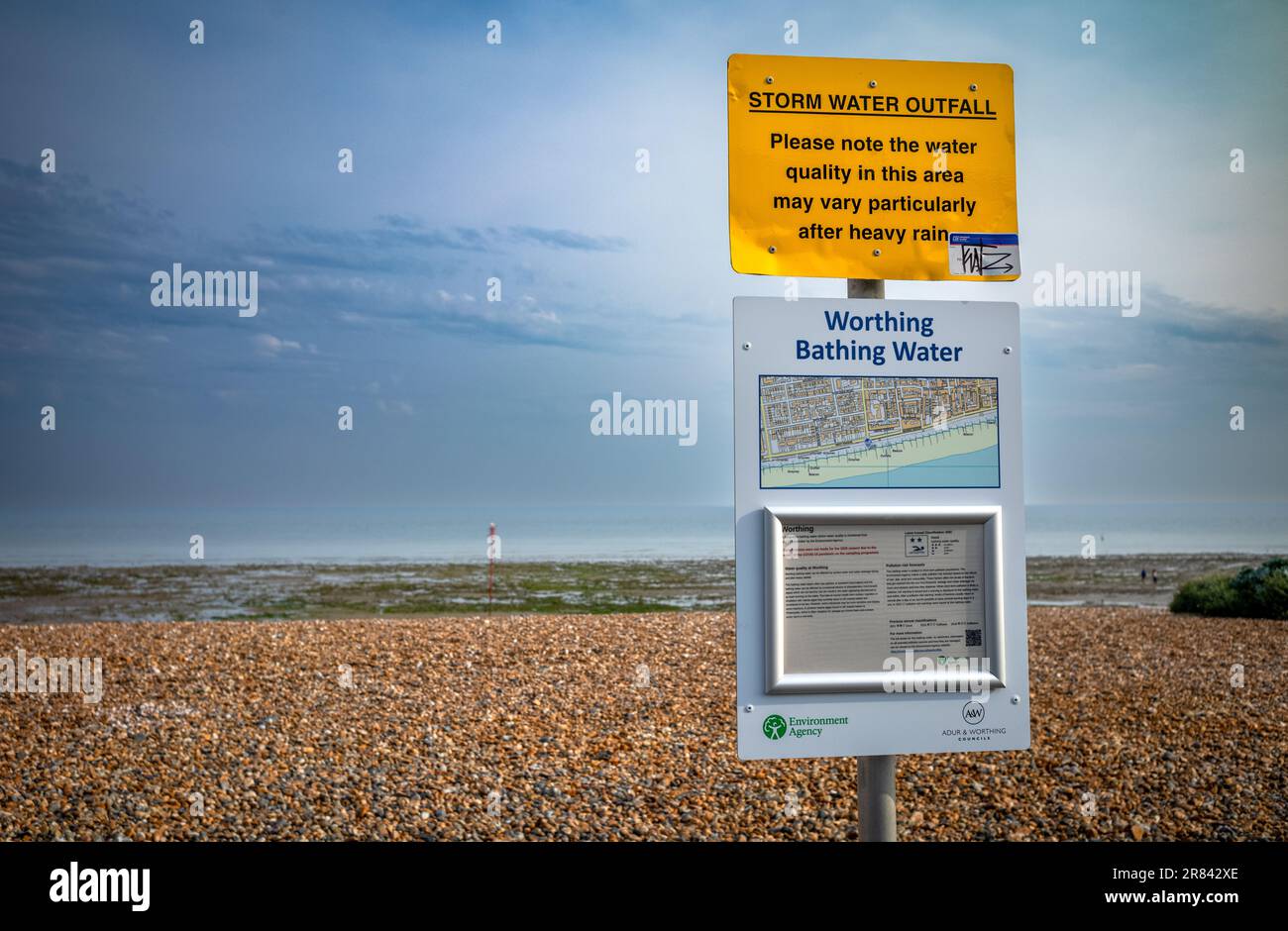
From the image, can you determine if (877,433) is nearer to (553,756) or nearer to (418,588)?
A: (553,756)

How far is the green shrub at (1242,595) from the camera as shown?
11953mm

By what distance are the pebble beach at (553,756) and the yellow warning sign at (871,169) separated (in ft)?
10.7

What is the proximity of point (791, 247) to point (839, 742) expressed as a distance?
59.0 inches

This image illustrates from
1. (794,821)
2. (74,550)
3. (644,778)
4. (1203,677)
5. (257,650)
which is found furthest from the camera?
(74,550)

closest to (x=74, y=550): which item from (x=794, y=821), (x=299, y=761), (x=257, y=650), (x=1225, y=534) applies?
(x=257, y=650)

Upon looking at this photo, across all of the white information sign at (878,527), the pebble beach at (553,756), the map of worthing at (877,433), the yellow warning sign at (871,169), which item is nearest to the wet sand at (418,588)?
the pebble beach at (553,756)

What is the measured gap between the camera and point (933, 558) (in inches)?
109

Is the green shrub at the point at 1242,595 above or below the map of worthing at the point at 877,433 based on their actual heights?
below

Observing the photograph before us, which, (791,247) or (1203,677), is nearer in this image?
(791,247)

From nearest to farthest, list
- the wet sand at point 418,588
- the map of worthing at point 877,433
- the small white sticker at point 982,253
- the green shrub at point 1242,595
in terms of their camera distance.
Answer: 1. the map of worthing at point 877,433
2. the small white sticker at point 982,253
3. the green shrub at point 1242,595
4. the wet sand at point 418,588

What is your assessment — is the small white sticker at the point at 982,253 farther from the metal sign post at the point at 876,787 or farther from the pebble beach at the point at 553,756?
the pebble beach at the point at 553,756

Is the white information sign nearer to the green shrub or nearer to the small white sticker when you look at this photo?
the small white sticker

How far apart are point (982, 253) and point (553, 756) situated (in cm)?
437

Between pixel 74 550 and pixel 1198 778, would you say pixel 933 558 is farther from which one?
pixel 74 550
